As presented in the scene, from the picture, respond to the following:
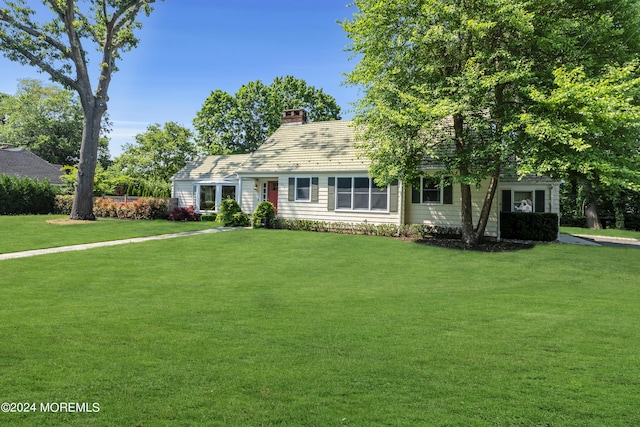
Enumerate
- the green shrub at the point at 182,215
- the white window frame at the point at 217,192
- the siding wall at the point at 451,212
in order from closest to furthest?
the siding wall at the point at 451,212 → the green shrub at the point at 182,215 → the white window frame at the point at 217,192

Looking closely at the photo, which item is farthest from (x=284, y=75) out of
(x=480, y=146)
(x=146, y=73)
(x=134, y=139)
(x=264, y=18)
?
(x=480, y=146)

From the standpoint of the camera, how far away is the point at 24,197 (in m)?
23.7

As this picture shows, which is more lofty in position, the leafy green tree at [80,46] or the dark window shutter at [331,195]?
the leafy green tree at [80,46]

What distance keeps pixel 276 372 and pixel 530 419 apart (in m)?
2.08

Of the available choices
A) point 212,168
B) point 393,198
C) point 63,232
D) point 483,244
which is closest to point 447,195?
point 393,198

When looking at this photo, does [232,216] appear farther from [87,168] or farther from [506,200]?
[506,200]

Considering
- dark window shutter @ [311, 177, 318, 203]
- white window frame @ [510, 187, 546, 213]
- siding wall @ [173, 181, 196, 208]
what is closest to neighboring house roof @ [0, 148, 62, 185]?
siding wall @ [173, 181, 196, 208]

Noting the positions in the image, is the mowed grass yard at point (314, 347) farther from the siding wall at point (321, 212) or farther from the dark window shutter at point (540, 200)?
the siding wall at point (321, 212)

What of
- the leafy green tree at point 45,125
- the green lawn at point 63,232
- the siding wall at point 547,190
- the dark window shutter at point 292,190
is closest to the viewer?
the green lawn at point 63,232

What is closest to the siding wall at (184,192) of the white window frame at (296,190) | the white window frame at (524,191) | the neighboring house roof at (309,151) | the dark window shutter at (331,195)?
the neighboring house roof at (309,151)

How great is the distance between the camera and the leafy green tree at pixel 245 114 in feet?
125

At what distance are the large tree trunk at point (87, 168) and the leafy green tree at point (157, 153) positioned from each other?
1152cm

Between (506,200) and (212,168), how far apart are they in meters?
18.2

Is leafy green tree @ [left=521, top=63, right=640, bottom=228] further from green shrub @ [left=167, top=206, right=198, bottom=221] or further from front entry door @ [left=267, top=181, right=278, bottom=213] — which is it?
green shrub @ [left=167, top=206, right=198, bottom=221]
